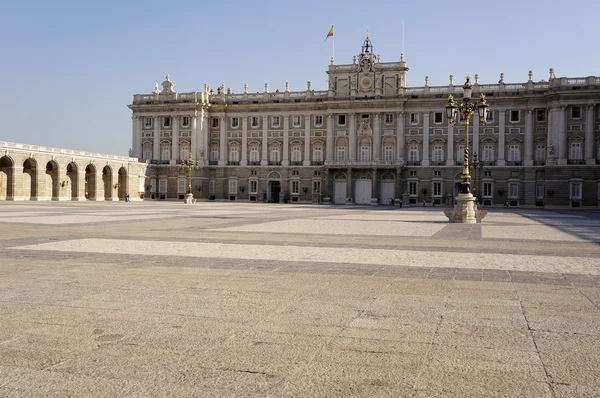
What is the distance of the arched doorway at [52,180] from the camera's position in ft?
200

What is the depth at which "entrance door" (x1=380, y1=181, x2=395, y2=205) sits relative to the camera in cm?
6969

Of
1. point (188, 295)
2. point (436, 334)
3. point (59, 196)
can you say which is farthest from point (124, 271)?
point (59, 196)

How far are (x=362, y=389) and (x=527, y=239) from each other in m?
15.5

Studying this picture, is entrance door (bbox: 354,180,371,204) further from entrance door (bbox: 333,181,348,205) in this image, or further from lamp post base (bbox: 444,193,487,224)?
lamp post base (bbox: 444,193,487,224)

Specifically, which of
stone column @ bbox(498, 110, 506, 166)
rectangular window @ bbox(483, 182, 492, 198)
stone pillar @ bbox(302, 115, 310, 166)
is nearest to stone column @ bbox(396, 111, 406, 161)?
rectangular window @ bbox(483, 182, 492, 198)

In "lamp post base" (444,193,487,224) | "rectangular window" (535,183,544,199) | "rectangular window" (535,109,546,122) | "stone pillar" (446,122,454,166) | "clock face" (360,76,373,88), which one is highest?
"clock face" (360,76,373,88)

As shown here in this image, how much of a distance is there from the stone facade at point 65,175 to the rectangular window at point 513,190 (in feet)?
152

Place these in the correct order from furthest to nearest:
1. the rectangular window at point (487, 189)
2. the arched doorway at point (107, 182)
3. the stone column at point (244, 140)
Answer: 1. the stone column at point (244, 140)
2. the arched doorway at point (107, 182)
3. the rectangular window at point (487, 189)

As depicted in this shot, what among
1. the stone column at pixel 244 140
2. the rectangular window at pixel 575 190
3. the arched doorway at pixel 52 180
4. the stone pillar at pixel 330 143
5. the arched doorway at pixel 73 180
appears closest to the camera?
the arched doorway at pixel 52 180

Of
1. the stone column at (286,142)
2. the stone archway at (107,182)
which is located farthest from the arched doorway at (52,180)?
the stone column at (286,142)

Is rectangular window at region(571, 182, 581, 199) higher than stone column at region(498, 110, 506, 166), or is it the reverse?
stone column at region(498, 110, 506, 166)

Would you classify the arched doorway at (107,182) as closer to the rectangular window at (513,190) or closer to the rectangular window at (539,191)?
the rectangular window at (513,190)

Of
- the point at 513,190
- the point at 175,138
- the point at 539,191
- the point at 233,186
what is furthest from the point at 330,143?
the point at 539,191

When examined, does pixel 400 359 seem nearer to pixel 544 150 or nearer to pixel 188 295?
pixel 188 295
